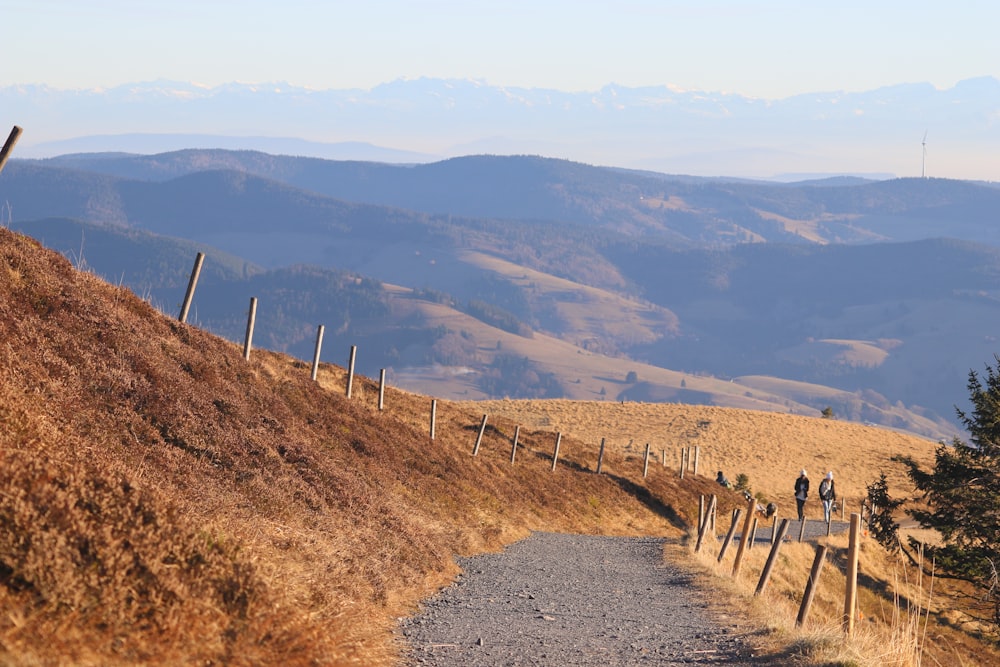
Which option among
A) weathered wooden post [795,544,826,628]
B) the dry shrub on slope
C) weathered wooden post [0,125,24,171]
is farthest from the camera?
weathered wooden post [0,125,24,171]

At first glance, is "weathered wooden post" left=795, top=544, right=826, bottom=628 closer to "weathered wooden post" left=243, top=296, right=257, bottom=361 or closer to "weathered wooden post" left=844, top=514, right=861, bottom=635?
"weathered wooden post" left=844, top=514, right=861, bottom=635

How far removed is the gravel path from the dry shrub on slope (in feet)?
1.98

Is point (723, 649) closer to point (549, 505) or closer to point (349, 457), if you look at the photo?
point (349, 457)

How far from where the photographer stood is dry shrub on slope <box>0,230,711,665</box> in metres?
6.87

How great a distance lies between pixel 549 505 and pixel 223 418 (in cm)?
1680

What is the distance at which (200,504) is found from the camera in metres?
10.8

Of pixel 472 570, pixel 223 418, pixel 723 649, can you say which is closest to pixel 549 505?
pixel 472 570

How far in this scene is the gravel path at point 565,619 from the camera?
11.2 m

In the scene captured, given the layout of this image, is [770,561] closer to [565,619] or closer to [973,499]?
[565,619]

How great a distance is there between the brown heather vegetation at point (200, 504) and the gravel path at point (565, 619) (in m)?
0.52

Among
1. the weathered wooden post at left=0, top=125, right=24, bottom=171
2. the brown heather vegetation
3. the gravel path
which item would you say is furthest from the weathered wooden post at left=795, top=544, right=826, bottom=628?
the weathered wooden post at left=0, top=125, right=24, bottom=171

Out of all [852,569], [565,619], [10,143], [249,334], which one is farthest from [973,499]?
[10,143]

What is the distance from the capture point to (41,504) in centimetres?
743

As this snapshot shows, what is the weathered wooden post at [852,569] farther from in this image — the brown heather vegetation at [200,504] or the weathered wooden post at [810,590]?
the brown heather vegetation at [200,504]
